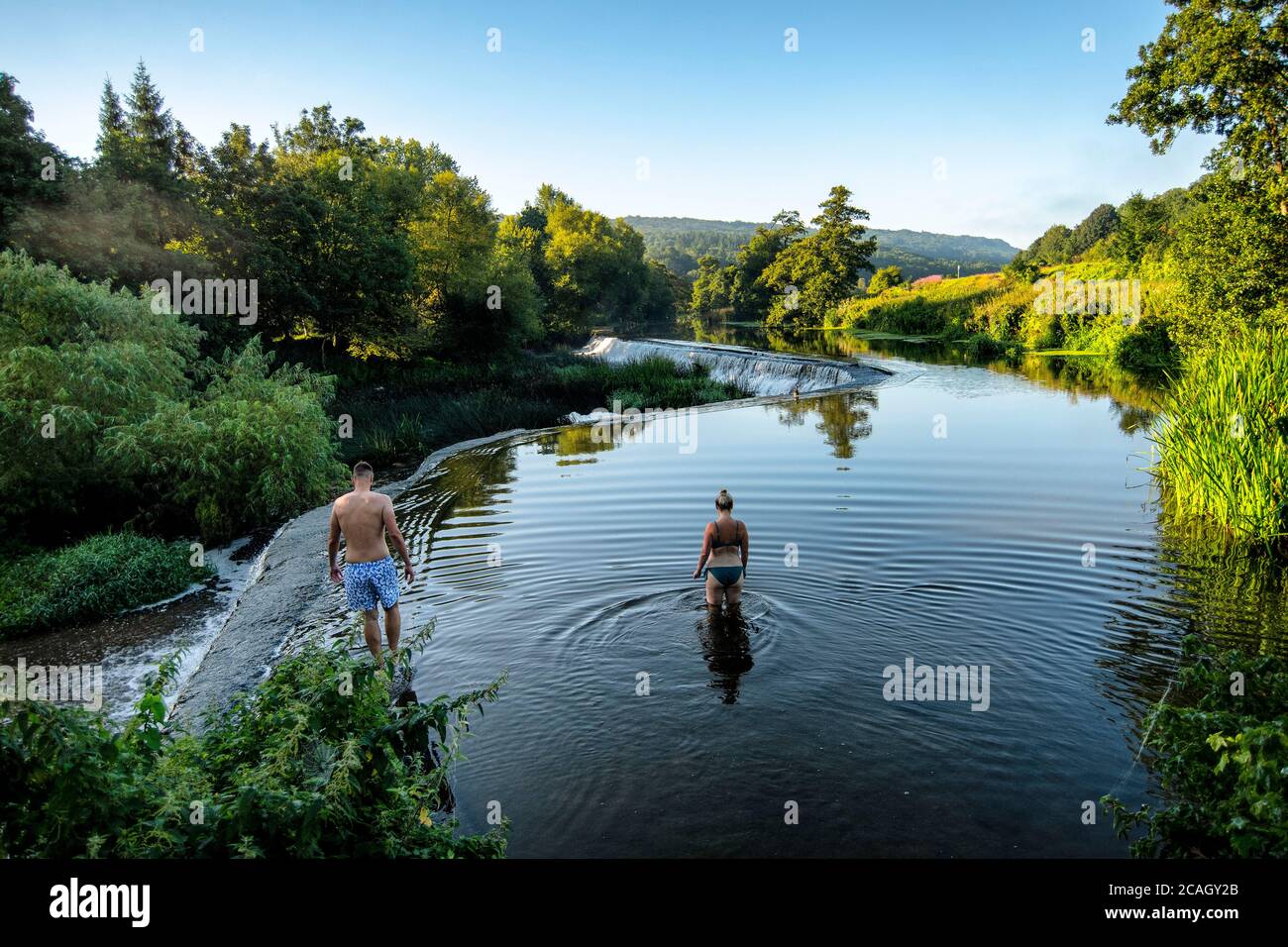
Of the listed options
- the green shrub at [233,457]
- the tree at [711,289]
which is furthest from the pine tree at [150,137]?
the tree at [711,289]

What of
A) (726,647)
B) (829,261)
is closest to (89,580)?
(726,647)

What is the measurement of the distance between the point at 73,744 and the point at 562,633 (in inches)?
234

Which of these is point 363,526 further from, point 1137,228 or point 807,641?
point 1137,228

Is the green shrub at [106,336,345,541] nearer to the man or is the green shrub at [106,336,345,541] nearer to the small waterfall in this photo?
the man

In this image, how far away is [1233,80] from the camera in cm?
A: 2284

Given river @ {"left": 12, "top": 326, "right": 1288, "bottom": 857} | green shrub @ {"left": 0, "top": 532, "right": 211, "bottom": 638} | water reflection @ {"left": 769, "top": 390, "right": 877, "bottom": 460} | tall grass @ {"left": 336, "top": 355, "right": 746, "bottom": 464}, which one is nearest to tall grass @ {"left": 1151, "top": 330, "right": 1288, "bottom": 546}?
river @ {"left": 12, "top": 326, "right": 1288, "bottom": 857}

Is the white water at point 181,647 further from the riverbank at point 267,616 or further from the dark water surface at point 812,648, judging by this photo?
the dark water surface at point 812,648

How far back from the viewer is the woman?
907 cm

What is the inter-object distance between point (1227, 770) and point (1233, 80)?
2673 centimetres

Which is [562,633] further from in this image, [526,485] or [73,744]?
[526,485]

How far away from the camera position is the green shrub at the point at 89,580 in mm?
10938

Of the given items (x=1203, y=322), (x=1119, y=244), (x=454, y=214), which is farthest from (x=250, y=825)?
(x=1119, y=244)

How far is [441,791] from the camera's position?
6230 millimetres

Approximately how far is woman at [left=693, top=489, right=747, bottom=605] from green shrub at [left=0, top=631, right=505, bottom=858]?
444cm
